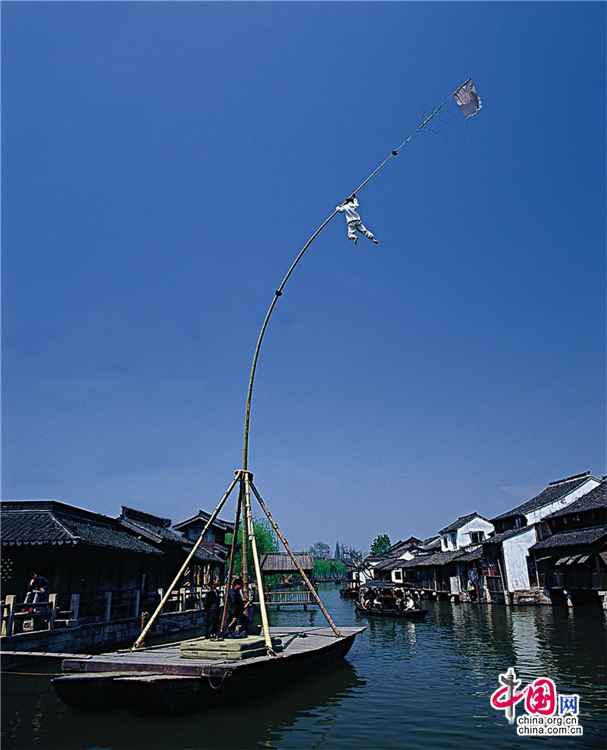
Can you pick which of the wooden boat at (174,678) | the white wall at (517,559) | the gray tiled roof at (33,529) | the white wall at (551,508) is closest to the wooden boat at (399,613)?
the white wall at (517,559)

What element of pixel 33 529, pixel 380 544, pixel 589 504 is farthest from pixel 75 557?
pixel 380 544

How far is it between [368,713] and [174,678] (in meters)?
4.84

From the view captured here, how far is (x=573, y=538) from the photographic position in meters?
37.2

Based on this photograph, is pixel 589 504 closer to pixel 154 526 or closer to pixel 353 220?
pixel 154 526

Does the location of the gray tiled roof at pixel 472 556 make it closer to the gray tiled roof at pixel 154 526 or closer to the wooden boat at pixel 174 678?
the gray tiled roof at pixel 154 526

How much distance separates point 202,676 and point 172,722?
1.34m

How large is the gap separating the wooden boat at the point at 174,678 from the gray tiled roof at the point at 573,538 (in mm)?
30451

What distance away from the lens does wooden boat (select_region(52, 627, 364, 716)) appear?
375 inches

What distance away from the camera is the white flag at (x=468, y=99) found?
12445mm

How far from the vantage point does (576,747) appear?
9.09 m

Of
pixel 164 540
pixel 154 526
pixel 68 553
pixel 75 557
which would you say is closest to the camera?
pixel 68 553

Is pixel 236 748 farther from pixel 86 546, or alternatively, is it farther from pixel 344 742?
pixel 86 546

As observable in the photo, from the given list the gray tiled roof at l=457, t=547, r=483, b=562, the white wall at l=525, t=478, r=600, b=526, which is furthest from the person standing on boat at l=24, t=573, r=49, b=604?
the gray tiled roof at l=457, t=547, r=483, b=562

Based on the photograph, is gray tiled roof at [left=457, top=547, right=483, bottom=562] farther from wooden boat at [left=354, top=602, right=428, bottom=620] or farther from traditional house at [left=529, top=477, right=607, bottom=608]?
wooden boat at [left=354, top=602, right=428, bottom=620]
